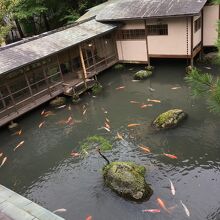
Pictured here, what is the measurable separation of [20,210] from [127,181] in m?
4.38

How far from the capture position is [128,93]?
2112 centimetres

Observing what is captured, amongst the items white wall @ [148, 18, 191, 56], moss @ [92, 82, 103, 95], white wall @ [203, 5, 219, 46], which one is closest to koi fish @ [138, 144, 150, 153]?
moss @ [92, 82, 103, 95]

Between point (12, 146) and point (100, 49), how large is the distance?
12820 mm

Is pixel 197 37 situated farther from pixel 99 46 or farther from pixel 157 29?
pixel 99 46

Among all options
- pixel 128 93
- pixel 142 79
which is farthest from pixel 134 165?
pixel 142 79

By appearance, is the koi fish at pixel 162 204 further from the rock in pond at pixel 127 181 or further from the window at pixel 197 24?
the window at pixel 197 24

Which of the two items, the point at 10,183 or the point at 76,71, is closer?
the point at 10,183

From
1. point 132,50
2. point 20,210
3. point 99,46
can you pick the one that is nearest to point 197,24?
point 132,50

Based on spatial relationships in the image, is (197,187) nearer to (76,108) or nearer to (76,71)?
(76,108)

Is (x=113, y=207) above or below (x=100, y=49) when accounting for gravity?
below

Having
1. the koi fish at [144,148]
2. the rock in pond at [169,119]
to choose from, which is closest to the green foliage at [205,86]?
the koi fish at [144,148]

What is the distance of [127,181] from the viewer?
11.8m

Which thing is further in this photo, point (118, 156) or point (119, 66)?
point (119, 66)

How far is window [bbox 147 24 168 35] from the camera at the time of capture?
2226cm
